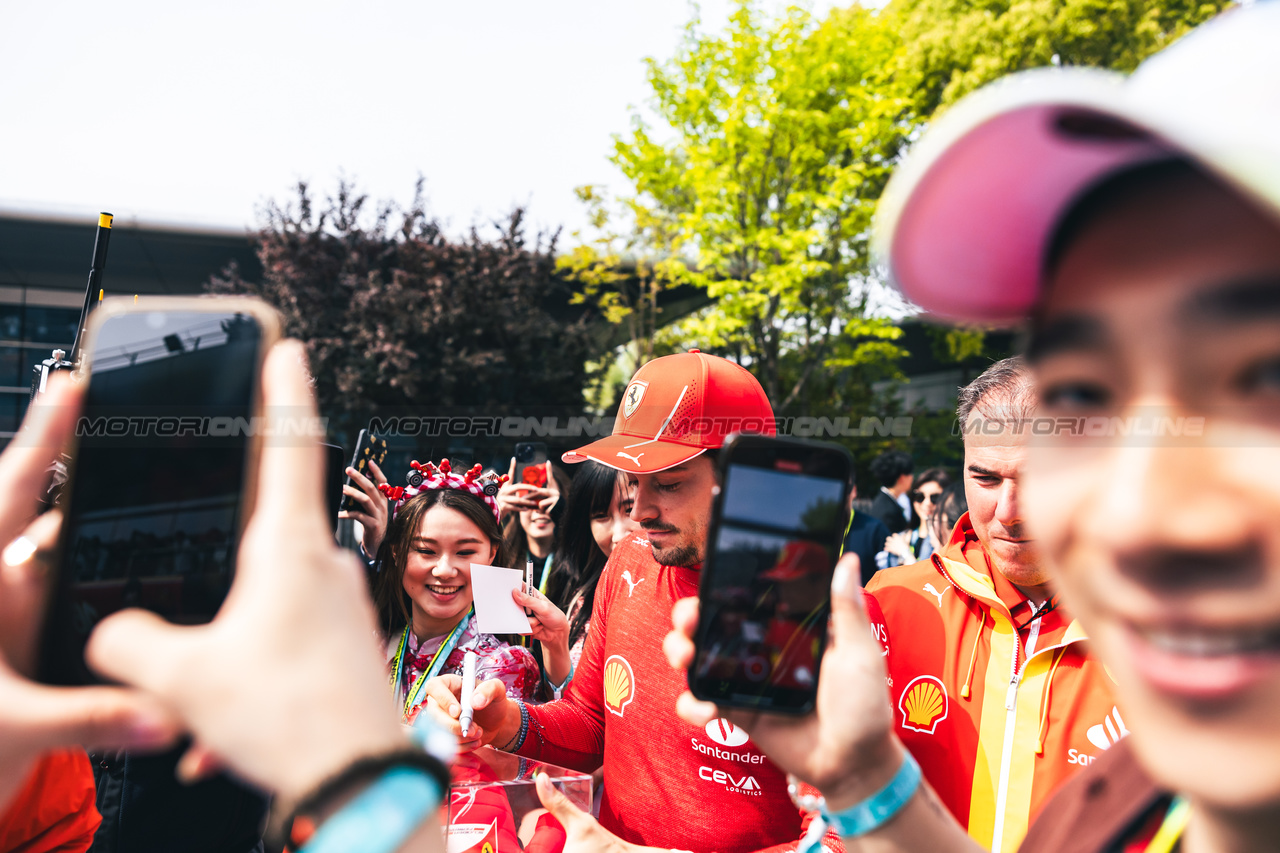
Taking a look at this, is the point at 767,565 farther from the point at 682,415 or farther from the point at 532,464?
the point at 532,464

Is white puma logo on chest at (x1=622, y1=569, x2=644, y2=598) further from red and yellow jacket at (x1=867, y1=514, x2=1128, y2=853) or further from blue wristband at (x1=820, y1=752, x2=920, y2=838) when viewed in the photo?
blue wristband at (x1=820, y1=752, x2=920, y2=838)

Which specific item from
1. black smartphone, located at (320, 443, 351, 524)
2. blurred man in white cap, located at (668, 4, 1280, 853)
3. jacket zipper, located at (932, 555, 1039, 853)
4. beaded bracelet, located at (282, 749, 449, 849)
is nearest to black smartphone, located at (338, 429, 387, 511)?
black smartphone, located at (320, 443, 351, 524)

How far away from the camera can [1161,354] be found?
2.15ft

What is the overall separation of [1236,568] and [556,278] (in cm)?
1771

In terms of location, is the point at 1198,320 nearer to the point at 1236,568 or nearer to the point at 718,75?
the point at 1236,568

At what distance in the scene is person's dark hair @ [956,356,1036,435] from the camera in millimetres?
2234

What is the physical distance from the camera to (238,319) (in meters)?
0.88

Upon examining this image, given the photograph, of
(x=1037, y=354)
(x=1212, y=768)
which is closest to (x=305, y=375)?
(x=1037, y=354)

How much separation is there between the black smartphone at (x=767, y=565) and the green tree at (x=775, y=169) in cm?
1202

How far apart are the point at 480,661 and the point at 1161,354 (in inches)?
106

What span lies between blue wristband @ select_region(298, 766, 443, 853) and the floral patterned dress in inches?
90.2

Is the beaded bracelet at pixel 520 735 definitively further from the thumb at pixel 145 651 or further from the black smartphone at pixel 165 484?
the thumb at pixel 145 651

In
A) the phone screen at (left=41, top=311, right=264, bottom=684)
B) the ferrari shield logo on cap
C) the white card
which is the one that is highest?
the ferrari shield logo on cap

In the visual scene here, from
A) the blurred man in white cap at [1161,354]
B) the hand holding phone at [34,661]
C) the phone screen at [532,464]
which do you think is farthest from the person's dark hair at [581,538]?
the blurred man in white cap at [1161,354]
